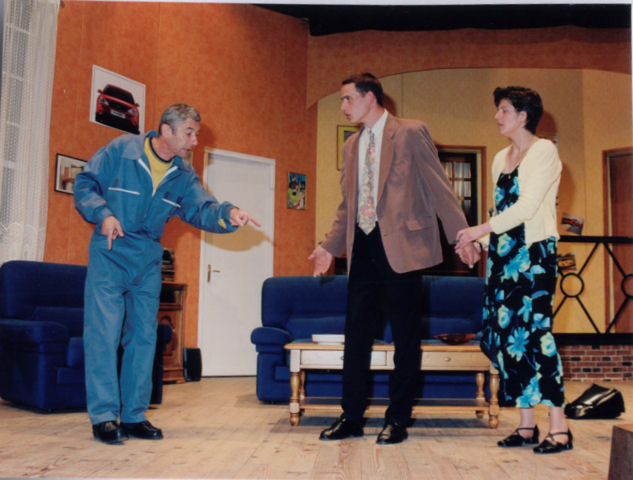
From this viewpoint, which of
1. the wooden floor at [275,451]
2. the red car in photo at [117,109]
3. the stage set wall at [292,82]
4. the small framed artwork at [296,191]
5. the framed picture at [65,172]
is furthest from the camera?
the small framed artwork at [296,191]

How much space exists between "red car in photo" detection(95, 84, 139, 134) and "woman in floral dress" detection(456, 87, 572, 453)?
11.8 feet

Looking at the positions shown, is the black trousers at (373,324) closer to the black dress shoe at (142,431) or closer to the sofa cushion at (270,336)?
the black dress shoe at (142,431)

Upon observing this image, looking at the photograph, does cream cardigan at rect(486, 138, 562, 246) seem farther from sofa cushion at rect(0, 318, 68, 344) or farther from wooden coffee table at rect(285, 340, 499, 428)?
sofa cushion at rect(0, 318, 68, 344)

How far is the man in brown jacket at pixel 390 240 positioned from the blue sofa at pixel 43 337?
5.35 ft

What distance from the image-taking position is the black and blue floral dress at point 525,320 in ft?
8.32

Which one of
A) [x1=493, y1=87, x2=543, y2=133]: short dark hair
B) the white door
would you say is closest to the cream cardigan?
[x1=493, y1=87, x2=543, y2=133]: short dark hair

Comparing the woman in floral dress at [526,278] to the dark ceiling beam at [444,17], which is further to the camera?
the dark ceiling beam at [444,17]

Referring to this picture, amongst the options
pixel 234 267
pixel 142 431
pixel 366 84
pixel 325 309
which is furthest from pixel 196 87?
pixel 142 431

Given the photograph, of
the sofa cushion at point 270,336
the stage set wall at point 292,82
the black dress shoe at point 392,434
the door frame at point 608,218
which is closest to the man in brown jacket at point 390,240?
the black dress shoe at point 392,434

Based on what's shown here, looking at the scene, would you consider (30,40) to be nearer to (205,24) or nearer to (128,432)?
(205,24)

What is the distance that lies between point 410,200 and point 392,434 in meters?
1.01

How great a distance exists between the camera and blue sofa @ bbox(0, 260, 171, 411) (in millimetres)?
3572

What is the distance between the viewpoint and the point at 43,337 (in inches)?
140

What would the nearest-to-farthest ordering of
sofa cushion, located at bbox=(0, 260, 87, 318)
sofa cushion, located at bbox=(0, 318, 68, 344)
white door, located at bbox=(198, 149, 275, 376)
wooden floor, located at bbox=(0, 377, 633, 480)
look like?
1. wooden floor, located at bbox=(0, 377, 633, 480)
2. sofa cushion, located at bbox=(0, 318, 68, 344)
3. sofa cushion, located at bbox=(0, 260, 87, 318)
4. white door, located at bbox=(198, 149, 275, 376)
